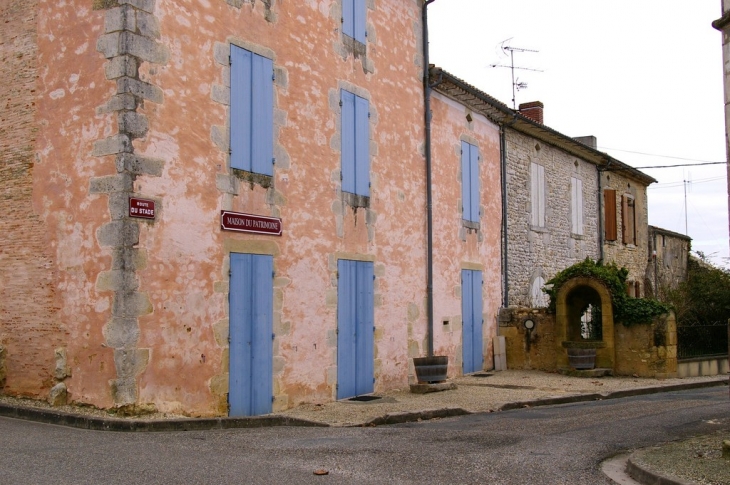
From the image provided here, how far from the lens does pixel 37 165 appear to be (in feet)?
29.4

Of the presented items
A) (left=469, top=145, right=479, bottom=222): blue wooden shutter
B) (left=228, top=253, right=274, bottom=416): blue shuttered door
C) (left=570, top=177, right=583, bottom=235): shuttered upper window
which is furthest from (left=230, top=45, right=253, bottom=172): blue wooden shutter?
(left=570, top=177, right=583, bottom=235): shuttered upper window

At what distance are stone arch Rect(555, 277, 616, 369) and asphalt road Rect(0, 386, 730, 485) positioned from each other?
5.97 m

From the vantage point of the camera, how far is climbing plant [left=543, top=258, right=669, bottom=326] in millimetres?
15155

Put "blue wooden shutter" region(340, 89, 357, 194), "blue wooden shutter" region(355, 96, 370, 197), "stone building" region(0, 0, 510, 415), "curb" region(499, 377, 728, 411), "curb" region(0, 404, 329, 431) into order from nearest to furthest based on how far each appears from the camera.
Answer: "curb" region(0, 404, 329, 431) → "stone building" region(0, 0, 510, 415) → "curb" region(499, 377, 728, 411) → "blue wooden shutter" region(340, 89, 357, 194) → "blue wooden shutter" region(355, 96, 370, 197)

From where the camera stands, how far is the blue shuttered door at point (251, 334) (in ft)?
30.9

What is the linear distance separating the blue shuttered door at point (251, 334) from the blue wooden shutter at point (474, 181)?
6.56 m

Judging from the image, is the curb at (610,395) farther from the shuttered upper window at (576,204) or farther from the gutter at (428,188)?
the shuttered upper window at (576,204)

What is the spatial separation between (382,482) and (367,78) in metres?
8.01

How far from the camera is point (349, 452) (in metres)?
6.89

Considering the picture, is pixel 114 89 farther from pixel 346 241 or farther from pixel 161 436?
pixel 346 241

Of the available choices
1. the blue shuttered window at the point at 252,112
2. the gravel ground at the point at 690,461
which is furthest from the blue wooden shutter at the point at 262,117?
the gravel ground at the point at 690,461

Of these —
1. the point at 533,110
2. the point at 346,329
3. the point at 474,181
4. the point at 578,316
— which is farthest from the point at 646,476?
the point at 533,110

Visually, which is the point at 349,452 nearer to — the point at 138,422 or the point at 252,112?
the point at 138,422

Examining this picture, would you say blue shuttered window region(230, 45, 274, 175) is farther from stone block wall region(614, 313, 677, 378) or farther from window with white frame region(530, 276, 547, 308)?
window with white frame region(530, 276, 547, 308)
